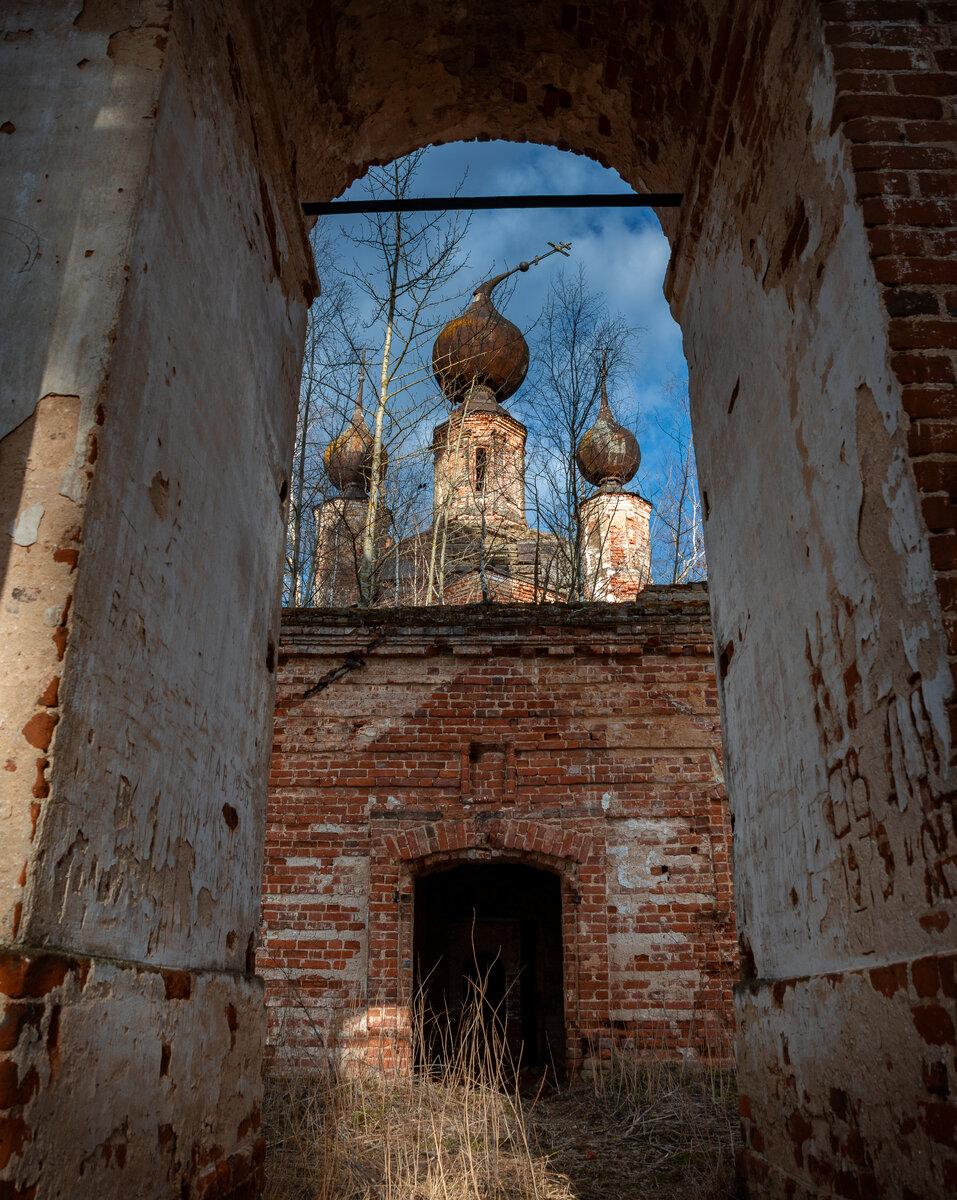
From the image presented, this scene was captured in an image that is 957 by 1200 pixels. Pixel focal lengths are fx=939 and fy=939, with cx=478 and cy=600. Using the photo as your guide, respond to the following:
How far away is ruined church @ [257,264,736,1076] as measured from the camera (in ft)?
24.6

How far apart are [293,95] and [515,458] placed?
2033 centimetres

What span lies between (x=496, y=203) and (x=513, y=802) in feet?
16.5

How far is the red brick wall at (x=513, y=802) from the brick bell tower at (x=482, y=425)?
9041 mm

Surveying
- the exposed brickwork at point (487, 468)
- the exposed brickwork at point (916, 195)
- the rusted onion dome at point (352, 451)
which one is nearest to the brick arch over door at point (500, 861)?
the exposed brickwork at point (916, 195)

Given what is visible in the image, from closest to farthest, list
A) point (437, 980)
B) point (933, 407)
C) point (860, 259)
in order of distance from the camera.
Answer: point (933, 407) → point (860, 259) → point (437, 980)

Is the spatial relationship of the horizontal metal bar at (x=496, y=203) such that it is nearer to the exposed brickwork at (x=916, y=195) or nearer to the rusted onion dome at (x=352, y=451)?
the exposed brickwork at (x=916, y=195)

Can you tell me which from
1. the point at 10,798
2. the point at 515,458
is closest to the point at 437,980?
the point at 10,798

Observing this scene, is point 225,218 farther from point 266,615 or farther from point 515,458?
point 515,458

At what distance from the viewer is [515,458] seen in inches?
952

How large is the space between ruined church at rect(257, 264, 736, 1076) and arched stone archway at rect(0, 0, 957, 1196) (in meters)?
4.43

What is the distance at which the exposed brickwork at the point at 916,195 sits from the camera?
2.08 meters

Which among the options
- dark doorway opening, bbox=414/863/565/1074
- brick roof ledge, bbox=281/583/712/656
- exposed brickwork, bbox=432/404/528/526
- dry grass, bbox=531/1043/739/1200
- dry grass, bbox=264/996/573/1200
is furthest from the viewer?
exposed brickwork, bbox=432/404/528/526

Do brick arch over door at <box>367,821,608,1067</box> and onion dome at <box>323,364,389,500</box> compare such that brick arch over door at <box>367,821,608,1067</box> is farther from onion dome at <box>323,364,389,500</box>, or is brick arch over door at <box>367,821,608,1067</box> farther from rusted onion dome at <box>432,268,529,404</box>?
rusted onion dome at <box>432,268,529,404</box>

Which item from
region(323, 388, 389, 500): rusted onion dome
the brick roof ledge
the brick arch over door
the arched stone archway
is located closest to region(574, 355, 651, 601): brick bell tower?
region(323, 388, 389, 500): rusted onion dome
